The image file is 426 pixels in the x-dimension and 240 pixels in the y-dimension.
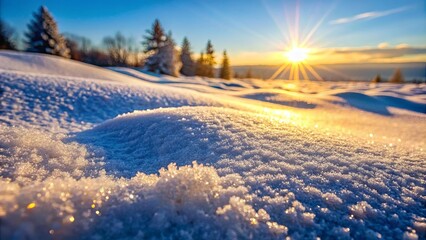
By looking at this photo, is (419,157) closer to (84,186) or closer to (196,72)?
(84,186)

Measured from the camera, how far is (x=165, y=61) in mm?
26406

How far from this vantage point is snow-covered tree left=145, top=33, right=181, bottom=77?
26.4 meters

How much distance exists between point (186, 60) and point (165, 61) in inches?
450

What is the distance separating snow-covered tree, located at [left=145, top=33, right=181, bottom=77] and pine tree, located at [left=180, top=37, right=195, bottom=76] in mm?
9721

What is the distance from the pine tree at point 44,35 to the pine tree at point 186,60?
55.7 feet

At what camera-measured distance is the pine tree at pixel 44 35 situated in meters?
24.2

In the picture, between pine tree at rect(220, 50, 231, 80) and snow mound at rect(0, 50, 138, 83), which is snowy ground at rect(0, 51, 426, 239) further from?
pine tree at rect(220, 50, 231, 80)

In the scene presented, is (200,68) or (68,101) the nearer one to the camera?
(68,101)

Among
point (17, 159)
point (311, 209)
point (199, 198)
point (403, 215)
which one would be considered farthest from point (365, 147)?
point (17, 159)

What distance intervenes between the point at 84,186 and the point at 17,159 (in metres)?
1.06

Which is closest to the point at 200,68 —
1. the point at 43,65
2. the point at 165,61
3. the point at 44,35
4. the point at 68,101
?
the point at 165,61

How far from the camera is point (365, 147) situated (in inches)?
88.1

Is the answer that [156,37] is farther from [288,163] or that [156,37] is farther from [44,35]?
[288,163]

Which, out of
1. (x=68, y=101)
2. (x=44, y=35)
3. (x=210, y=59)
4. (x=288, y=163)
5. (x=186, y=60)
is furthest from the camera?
(x=210, y=59)
